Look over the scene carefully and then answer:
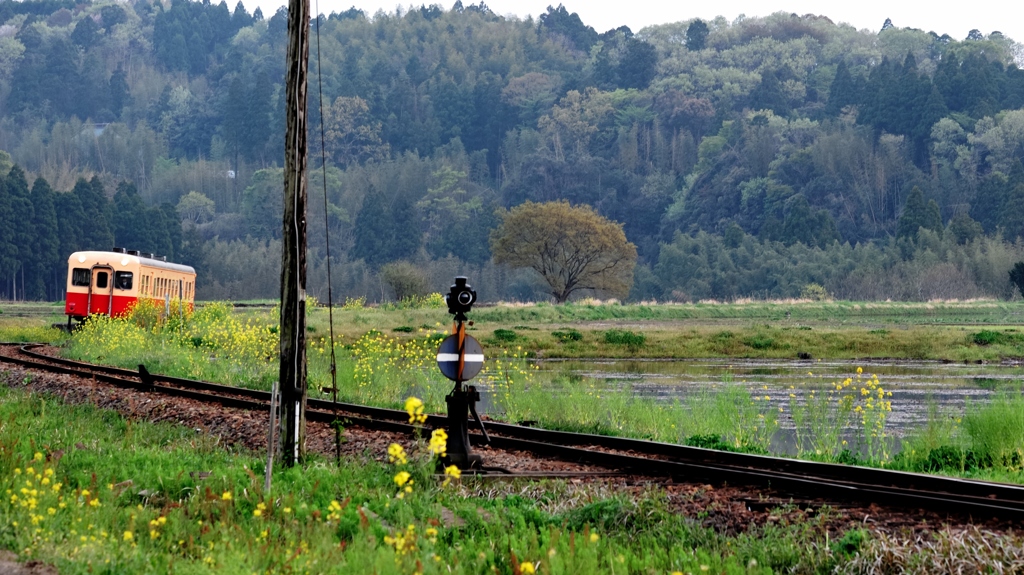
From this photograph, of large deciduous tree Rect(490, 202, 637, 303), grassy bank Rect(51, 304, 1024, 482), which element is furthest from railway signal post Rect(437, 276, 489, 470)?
large deciduous tree Rect(490, 202, 637, 303)

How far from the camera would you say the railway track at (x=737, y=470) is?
8.98 metres

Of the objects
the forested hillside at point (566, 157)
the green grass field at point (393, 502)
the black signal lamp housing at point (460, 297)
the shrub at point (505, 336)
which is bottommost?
the shrub at point (505, 336)

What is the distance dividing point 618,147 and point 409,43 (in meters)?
71.4

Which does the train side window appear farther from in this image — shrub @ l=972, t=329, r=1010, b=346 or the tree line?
the tree line

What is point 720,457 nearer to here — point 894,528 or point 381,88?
point 894,528

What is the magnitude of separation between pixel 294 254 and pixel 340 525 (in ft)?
12.0

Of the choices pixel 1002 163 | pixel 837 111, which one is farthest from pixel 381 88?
pixel 1002 163

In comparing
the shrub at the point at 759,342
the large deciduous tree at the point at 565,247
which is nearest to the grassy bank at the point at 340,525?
the shrub at the point at 759,342

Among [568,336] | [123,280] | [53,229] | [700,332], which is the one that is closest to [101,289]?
[123,280]

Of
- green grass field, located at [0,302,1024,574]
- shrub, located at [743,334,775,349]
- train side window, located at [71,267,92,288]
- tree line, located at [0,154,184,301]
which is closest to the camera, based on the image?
green grass field, located at [0,302,1024,574]

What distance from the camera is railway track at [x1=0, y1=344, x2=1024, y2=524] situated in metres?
8.98

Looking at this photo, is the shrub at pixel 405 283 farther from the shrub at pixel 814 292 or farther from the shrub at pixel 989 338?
the shrub at pixel 989 338

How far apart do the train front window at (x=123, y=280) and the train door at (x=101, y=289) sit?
14 cm

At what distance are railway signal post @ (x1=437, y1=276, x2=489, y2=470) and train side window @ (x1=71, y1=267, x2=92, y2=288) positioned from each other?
96.5 ft
